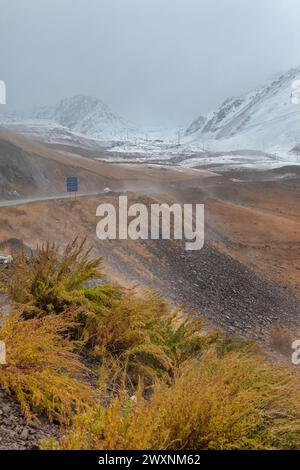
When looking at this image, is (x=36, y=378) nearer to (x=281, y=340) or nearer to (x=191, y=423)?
Answer: (x=191, y=423)

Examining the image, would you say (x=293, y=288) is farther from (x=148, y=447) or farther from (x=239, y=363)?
(x=148, y=447)

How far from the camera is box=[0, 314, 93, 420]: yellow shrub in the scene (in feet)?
12.1

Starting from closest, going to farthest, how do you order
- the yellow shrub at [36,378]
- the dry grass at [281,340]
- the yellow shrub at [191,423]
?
the yellow shrub at [191,423] → the yellow shrub at [36,378] → the dry grass at [281,340]

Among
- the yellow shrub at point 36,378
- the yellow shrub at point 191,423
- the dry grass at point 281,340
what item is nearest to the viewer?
the yellow shrub at point 191,423

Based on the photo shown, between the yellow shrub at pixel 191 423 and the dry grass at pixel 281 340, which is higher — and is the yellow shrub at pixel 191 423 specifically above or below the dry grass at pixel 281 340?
above

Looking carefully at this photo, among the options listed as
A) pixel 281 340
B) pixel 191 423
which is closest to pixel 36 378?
pixel 191 423

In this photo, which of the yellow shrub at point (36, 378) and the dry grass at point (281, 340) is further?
the dry grass at point (281, 340)

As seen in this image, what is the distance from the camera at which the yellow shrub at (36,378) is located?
368 cm

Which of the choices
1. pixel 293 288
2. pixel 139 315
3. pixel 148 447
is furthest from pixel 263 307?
pixel 148 447

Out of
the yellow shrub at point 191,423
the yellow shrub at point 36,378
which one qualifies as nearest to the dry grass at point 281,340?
the yellow shrub at point 191,423

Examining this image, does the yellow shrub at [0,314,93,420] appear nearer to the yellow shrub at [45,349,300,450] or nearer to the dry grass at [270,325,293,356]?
the yellow shrub at [45,349,300,450]

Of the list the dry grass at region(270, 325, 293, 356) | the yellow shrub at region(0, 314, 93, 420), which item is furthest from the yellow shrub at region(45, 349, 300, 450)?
the dry grass at region(270, 325, 293, 356)

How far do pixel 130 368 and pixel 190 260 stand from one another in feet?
47.0

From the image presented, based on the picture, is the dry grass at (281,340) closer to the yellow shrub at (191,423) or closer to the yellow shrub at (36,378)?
the yellow shrub at (191,423)
